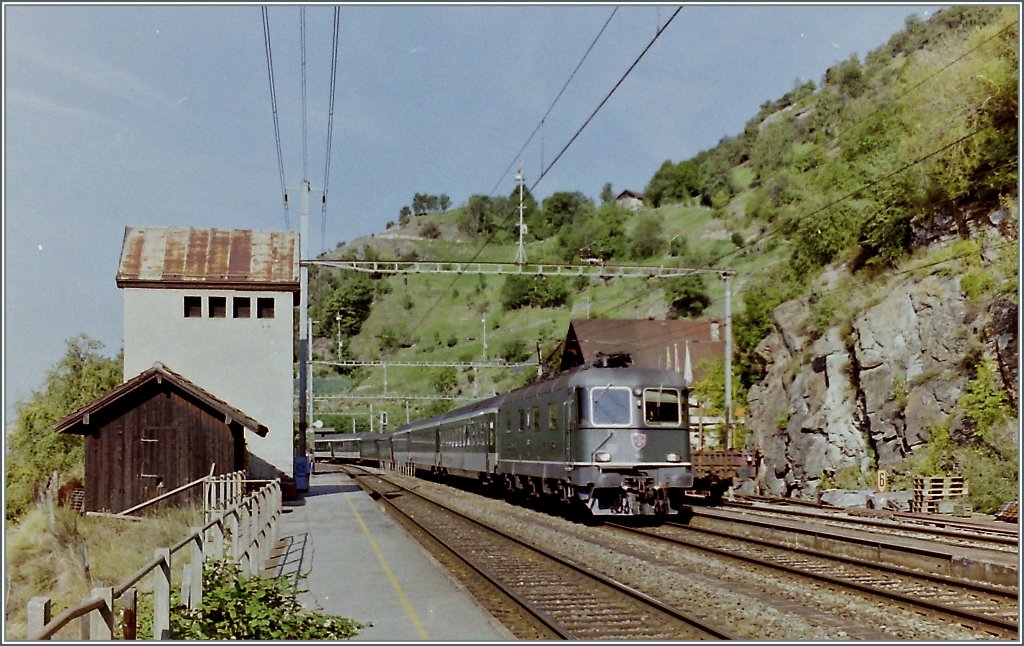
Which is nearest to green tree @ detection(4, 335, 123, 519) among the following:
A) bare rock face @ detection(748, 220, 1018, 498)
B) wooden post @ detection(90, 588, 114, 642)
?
bare rock face @ detection(748, 220, 1018, 498)

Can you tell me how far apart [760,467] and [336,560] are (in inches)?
928

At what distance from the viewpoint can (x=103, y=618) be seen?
5.94m

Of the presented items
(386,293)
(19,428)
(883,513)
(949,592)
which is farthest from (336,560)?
(386,293)

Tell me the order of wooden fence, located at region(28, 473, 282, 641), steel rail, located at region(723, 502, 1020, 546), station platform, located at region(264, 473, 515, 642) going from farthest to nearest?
1. steel rail, located at region(723, 502, 1020, 546)
2. station platform, located at region(264, 473, 515, 642)
3. wooden fence, located at region(28, 473, 282, 641)

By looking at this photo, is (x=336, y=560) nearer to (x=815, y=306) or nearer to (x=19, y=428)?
(x=815, y=306)

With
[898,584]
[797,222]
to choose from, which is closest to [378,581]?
[898,584]

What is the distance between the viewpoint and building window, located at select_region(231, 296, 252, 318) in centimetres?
3022

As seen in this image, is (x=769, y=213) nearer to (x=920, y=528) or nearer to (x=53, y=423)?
(x=53, y=423)

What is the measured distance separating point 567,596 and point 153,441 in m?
16.1

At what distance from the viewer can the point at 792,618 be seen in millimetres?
10617

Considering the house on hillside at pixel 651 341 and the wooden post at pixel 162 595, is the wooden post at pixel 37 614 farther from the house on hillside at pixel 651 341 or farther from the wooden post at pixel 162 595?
the house on hillside at pixel 651 341

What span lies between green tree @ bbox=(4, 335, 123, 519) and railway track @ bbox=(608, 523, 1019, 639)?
97.3 ft

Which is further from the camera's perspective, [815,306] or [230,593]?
[815,306]

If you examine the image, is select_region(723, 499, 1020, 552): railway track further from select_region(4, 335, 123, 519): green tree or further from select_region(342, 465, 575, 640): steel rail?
select_region(4, 335, 123, 519): green tree
